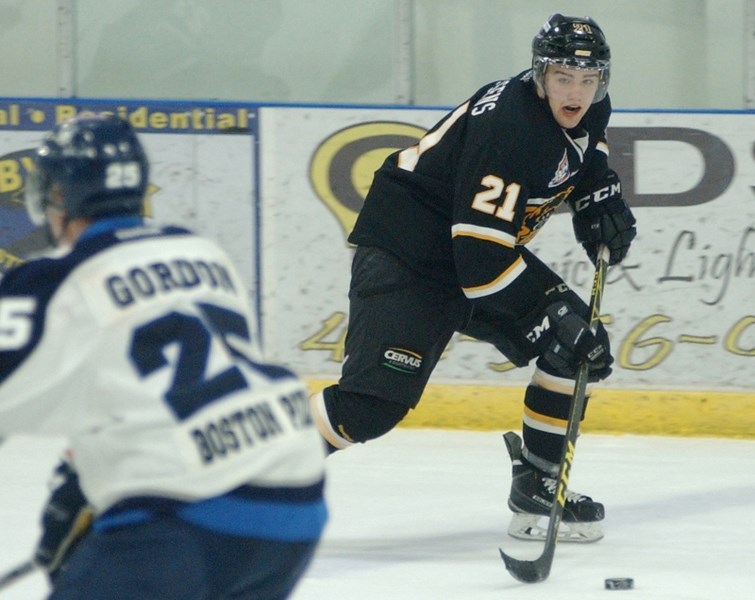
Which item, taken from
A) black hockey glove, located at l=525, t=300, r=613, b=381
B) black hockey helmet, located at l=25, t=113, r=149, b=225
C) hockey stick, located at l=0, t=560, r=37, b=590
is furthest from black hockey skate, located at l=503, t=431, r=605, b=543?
black hockey helmet, located at l=25, t=113, r=149, b=225

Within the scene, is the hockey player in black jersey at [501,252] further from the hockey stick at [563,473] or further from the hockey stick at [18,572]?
the hockey stick at [18,572]

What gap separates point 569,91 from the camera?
3182 mm

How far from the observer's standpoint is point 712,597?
303cm

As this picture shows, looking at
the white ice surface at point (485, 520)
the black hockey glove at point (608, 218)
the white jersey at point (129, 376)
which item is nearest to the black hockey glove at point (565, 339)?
the black hockey glove at point (608, 218)

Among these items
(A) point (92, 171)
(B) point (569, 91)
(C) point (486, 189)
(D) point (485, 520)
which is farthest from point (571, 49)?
(A) point (92, 171)

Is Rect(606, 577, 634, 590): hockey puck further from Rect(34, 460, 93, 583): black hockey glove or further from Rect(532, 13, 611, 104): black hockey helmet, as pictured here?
Rect(34, 460, 93, 583): black hockey glove

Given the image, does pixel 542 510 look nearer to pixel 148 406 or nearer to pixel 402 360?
pixel 402 360

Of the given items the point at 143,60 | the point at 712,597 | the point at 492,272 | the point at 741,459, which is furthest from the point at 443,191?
the point at 143,60

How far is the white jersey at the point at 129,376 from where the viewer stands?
1.67m

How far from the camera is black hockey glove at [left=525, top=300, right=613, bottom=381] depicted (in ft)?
10.5

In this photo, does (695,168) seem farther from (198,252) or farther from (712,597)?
(198,252)

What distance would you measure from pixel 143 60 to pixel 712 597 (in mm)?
3090

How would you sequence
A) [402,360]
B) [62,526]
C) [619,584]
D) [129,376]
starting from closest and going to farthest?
[129,376], [62,526], [619,584], [402,360]

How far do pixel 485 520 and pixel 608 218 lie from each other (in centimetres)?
81
